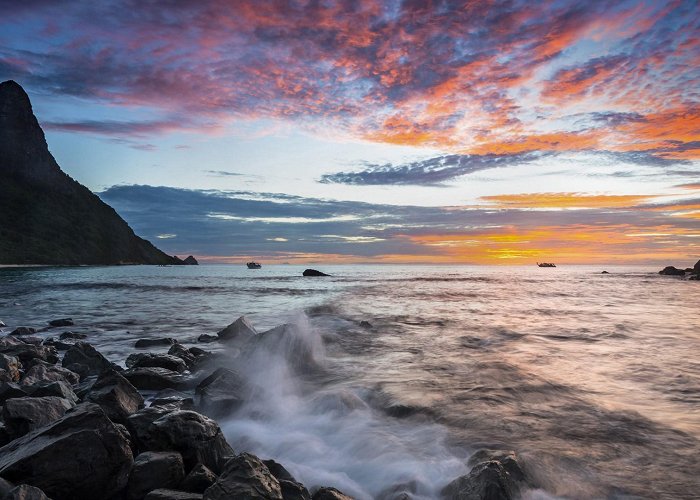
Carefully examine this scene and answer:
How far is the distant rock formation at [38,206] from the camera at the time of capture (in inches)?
4902

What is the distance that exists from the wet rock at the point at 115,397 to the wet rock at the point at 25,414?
22.4 inches

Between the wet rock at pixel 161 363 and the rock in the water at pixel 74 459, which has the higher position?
the rock in the water at pixel 74 459

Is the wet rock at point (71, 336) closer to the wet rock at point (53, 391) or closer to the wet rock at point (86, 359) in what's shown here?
the wet rock at point (86, 359)

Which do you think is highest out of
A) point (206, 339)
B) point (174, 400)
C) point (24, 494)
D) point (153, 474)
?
point (24, 494)

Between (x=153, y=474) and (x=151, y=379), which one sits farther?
(x=151, y=379)

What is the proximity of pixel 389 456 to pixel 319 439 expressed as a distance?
140cm

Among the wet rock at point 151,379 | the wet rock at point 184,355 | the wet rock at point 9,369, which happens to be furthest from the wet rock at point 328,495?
the wet rock at point 184,355

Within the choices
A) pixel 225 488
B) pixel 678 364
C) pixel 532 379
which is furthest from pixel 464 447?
pixel 678 364

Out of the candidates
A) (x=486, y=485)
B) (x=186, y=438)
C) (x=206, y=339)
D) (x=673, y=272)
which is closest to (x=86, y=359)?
(x=206, y=339)

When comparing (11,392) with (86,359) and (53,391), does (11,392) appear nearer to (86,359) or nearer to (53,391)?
(53,391)

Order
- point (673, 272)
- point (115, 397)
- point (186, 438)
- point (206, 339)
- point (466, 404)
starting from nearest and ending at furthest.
A: point (186, 438)
point (115, 397)
point (466, 404)
point (206, 339)
point (673, 272)

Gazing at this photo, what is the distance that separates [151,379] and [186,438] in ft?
16.4

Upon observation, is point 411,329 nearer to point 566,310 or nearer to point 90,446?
point 566,310

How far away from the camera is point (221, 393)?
350 inches
